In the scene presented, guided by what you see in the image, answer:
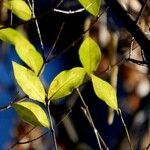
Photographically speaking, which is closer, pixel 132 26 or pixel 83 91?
pixel 132 26

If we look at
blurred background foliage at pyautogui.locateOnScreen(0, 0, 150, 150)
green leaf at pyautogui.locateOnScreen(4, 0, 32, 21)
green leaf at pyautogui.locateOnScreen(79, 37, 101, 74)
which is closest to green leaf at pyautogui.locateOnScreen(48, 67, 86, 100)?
green leaf at pyautogui.locateOnScreen(79, 37, 101, 74)

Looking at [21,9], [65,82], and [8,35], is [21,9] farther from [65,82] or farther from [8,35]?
[65,82]

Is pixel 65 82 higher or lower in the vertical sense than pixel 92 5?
lower

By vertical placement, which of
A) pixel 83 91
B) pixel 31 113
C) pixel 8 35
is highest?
pixel 8 35

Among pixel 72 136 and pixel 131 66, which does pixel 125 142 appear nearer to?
pixel 72 136

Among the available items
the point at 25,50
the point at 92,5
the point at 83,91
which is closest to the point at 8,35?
the point at 25,50

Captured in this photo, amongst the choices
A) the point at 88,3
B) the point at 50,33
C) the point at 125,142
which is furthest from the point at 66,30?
the point at 88,3

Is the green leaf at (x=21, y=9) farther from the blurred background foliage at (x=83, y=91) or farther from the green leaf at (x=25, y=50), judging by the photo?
the blurred background foliage at (x=83, y=91)
